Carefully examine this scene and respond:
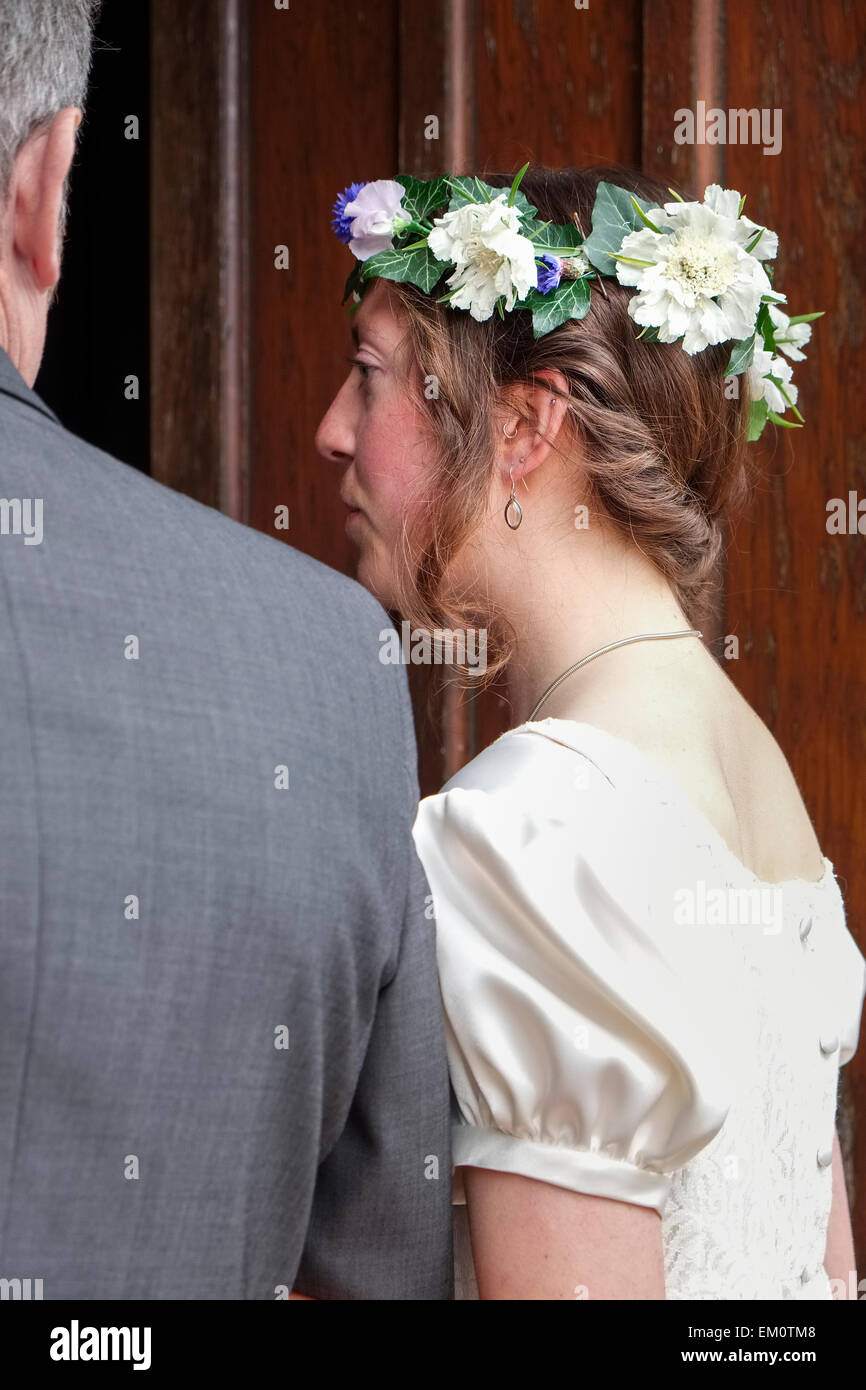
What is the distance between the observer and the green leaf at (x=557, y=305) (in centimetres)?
117

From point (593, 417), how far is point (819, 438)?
0.55 m

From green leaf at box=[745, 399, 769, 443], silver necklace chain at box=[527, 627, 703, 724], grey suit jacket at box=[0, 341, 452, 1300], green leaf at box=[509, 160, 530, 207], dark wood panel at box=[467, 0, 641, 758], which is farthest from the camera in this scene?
dark wood panel at box=[467, 0, 641, 758]

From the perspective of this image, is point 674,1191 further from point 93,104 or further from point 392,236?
point 93,104

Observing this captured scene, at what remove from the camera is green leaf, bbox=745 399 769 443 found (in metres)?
1.34

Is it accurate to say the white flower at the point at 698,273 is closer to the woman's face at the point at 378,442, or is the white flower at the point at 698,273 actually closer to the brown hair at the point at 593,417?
the brown hair at the point at 593,417

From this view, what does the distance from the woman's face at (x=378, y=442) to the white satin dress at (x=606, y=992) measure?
1.09ft

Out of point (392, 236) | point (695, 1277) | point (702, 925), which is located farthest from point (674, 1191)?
point (392, 236)

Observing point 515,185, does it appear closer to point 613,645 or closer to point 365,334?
point 365,334

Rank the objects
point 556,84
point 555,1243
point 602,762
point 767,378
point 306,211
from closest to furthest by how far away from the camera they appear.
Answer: point 555,1243 < point 602,762 < point 767,378 < point 556,84 < point 306,211

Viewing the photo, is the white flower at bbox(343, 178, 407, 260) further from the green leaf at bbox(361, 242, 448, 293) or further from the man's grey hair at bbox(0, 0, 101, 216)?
the man's grey hair at bbox(0, 0, 101, 216)

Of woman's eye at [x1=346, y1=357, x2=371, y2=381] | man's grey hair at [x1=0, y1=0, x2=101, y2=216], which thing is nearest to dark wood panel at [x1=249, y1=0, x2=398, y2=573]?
woman's eye at [x1=346, y1=357, x2=371, y2=381]

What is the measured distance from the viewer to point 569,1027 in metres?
0.86

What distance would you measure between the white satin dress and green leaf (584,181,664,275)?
0.45 metres

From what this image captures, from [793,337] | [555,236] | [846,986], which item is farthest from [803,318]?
[846,986]
